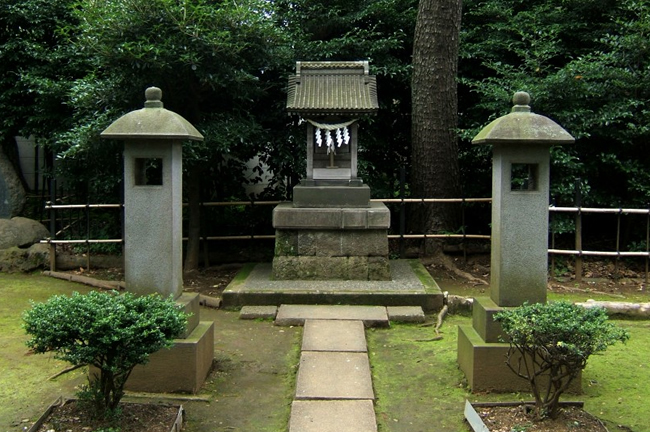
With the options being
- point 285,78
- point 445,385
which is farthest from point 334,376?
point 285,78

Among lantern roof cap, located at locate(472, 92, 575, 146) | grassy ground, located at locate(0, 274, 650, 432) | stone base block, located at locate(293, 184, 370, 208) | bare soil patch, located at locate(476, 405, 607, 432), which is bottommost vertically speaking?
grassy ground, located at locate(0, 274, 650, 432)

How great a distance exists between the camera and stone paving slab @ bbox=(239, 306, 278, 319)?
7223 mm

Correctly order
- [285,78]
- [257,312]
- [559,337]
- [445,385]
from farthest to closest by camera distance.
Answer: [285,78]
[257,312]
[445,385]
[559,337]

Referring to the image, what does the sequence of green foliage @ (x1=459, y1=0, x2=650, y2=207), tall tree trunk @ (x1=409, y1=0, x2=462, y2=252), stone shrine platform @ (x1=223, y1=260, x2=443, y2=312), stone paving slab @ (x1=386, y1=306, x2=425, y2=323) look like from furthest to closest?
tall tree trunk @ (x1=409, y1=0, x2=462, y2=252), green foliage @ (x1=459, y1=0, x2=650, y2=207), stone shrine platform @ (x1=223, y1=260, x2=443, y2=312), stone paving slab @ (x1=386, y1=306, x2=425, y2=323)

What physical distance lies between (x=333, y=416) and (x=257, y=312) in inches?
121

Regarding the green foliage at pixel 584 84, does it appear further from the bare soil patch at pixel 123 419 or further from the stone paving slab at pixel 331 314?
the bare soil patch at pixel 123 419

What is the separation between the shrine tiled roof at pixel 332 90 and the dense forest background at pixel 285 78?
0.70 metres

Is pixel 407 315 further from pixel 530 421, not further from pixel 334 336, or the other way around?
pixel 530 421

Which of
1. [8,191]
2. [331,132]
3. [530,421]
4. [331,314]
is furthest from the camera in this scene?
[8,191]

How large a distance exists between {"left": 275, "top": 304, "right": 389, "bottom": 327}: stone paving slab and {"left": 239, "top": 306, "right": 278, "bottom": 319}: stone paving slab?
0.10 meters

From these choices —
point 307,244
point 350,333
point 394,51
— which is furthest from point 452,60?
point 350,333

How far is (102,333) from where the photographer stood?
3.77 m

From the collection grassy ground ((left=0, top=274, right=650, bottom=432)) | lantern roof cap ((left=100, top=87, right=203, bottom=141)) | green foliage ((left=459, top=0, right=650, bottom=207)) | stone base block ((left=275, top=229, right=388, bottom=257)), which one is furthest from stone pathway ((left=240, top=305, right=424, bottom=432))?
green foliage ((left=459, top=0, right=650, bottom=207))

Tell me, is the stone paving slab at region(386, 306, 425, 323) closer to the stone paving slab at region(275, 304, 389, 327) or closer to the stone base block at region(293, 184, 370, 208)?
the stone paving slab at region(275, 304, 389, 327)
